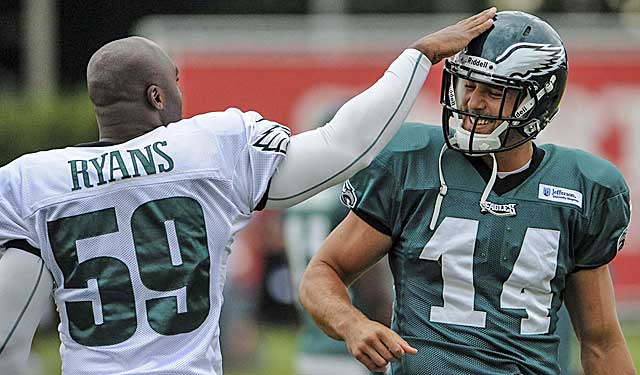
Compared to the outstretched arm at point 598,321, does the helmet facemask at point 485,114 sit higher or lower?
higher

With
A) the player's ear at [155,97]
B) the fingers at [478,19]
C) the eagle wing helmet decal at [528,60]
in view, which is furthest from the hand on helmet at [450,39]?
the player's ear at [155,97]

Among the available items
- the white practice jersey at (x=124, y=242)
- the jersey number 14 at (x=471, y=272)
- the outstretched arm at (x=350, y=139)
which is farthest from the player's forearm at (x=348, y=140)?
the jersey number 14 at (x=471, y=272)

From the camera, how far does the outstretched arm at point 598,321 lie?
394cm

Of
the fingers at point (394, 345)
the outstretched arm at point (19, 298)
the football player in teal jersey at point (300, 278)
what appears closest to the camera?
the outstretched arm at point (19, 298)

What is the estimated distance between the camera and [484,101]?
3871mm

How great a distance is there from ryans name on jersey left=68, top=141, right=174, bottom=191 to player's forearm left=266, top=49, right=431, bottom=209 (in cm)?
32

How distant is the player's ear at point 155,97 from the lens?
3533 millimetres

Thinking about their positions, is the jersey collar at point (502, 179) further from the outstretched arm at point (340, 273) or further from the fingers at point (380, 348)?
the fingers at point (380, 348)

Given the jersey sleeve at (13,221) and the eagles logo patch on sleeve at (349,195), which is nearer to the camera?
the jersey sleeve at (13,221)

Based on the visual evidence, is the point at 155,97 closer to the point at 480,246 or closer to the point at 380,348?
the point at 380,348

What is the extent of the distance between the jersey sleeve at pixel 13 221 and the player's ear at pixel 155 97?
0.41 meters

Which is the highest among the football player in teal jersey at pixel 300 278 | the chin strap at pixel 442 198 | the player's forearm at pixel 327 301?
the chin strap at pixel 442 198

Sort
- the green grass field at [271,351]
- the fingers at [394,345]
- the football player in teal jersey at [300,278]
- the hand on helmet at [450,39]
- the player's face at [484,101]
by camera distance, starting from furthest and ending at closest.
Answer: the green grass field at [271,351] → the football player in teal jersey at [300,278] → the player's face at [484,101] → the hand on helmet at [450,39] → the fingers at [394,345]

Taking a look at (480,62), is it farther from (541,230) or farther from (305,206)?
(305,206)
